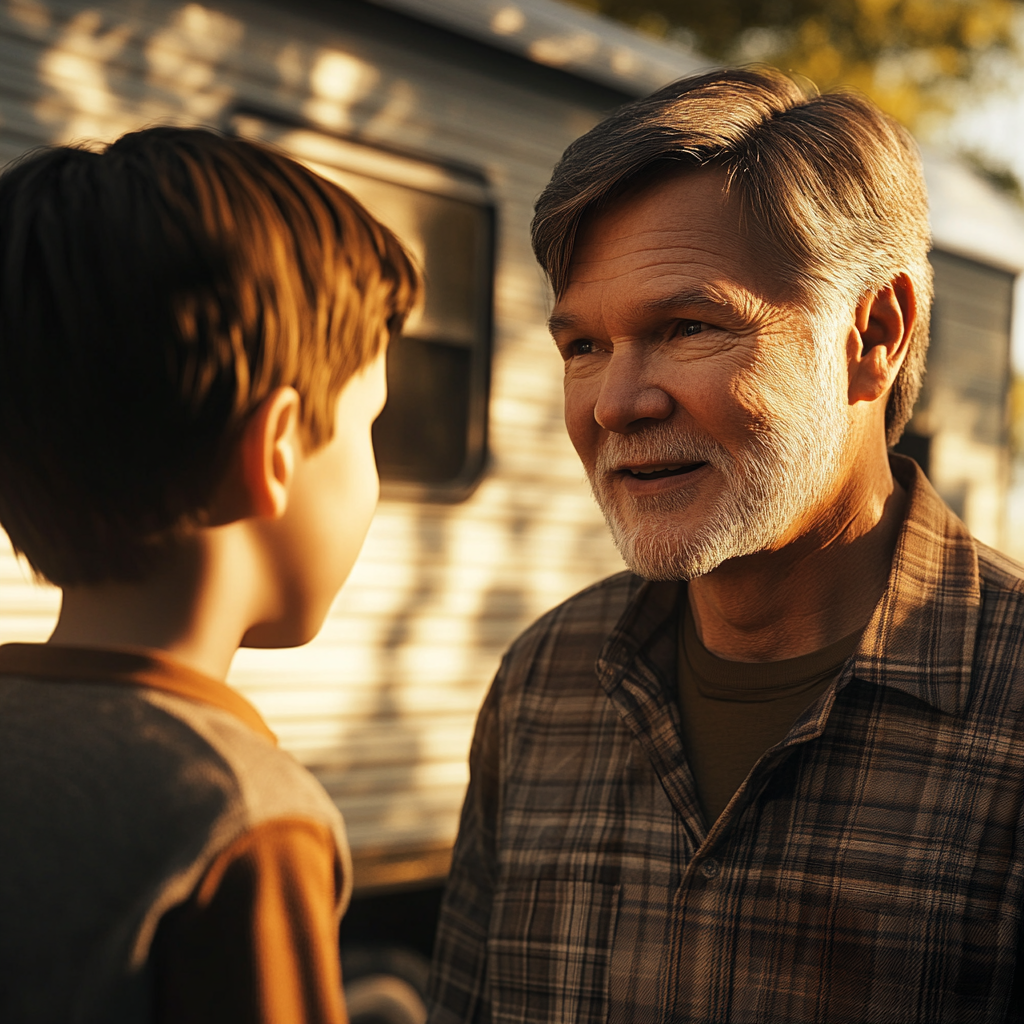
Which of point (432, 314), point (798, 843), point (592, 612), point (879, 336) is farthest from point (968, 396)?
point (798, 843)

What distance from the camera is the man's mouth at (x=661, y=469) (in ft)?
6.36

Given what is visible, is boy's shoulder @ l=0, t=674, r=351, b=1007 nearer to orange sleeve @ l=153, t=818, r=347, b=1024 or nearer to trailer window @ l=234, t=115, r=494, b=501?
orange sleeve @ l=153, t=818, r=347, b=1024

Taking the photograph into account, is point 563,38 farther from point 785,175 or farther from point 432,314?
point 785,175

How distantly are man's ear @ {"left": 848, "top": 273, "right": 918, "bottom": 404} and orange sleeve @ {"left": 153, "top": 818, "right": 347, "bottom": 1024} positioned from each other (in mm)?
1443

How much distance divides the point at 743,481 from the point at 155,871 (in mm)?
1254

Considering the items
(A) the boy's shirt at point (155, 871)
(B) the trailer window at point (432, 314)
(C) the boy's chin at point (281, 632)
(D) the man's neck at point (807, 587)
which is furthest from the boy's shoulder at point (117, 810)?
(B) the trailer window at point (432, 314)

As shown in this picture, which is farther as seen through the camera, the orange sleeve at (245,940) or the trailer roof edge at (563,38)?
the trailer roof edge at (563,38)

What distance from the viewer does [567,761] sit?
2057 mm

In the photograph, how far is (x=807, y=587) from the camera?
1.97 m

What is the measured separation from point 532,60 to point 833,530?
11.1 feet

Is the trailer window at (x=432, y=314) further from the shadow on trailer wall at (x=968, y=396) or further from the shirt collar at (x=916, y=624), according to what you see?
the shadow on trailer wall at (x=968, y=396)

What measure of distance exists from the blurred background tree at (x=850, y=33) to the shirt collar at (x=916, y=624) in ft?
65.4

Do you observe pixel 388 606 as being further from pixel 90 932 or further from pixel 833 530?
pixel 90 932

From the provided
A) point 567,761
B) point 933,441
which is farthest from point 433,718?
point 933,441
